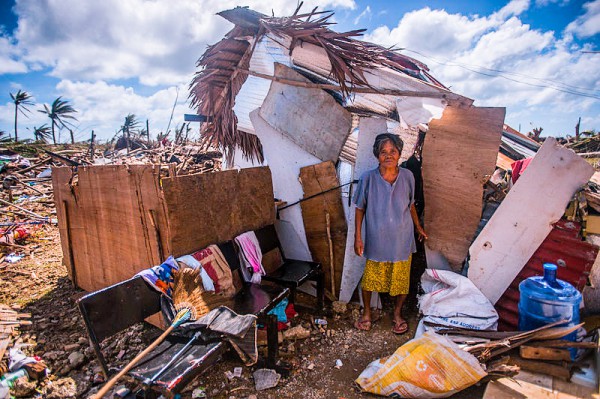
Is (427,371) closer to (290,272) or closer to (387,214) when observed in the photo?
(387,214)

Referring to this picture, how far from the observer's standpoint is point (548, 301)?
282 centimetres

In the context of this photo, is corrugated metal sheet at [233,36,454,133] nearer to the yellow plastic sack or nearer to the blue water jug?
the blue water jug

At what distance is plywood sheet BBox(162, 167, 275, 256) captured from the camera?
129 inches

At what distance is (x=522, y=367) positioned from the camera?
2.66 m

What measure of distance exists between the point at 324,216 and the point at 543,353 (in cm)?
258

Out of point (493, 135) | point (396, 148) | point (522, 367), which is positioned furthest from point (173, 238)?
point (493, 135)

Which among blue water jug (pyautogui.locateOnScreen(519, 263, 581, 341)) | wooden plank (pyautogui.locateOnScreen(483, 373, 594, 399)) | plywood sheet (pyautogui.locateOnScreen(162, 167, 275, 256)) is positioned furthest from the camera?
plywood sheet (pyautogui.locateOnScreen(162, 167, 275, 256))

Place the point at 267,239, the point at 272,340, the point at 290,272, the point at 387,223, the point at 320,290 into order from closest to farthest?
the point at 272,340 → the point at 387,223 → the point at 290,272 → the point at 320,290 → the point at 267,239

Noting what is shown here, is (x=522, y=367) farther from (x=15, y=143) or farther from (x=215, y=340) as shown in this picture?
(x=15, y=143)

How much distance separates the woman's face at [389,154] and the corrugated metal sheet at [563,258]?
5.52 feet

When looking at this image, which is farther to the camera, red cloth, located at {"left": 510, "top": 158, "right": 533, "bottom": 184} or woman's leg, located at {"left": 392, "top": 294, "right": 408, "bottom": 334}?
woman's leg, located at {"left": 392, "top": 294, "right": 408, "bottom": 334}

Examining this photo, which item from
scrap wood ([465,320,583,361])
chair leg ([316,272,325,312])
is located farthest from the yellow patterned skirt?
scrap wood ([465,320,583,361])

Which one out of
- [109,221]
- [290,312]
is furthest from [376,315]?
[109,221]

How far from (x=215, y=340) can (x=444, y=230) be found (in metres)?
2.72
